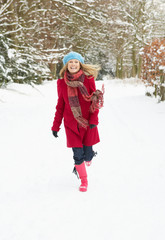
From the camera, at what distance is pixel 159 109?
25.6 feet

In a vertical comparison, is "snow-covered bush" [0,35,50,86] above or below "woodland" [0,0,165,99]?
below

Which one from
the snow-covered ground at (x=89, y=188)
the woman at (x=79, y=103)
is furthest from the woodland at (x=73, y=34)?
the woman at (x=79, y=103)

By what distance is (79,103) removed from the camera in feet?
9.43

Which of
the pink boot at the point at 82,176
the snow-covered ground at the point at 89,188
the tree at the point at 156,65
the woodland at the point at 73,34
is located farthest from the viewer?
the woodland at the point at 73,34

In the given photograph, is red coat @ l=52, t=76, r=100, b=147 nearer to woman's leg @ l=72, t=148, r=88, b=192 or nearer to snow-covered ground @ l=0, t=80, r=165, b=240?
woman's leg @ l=72, t=148, r=88, b=192

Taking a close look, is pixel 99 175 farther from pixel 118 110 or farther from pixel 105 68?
pixel 105 68

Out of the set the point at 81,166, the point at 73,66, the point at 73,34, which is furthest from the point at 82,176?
the point at 73,34

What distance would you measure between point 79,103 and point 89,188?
106 centimetres

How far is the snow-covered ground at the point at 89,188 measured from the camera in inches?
84.3

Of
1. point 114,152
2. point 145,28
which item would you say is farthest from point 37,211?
point 145,28

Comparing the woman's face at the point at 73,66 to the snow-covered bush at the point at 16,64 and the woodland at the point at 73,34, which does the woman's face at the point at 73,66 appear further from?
the snow-covered bush at the point at 16,64

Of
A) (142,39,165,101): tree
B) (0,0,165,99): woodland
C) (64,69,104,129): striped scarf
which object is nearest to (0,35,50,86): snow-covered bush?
(0,0,165,99): woodland

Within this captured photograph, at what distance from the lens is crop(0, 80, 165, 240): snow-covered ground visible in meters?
2.14

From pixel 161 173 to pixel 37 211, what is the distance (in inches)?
70.4
